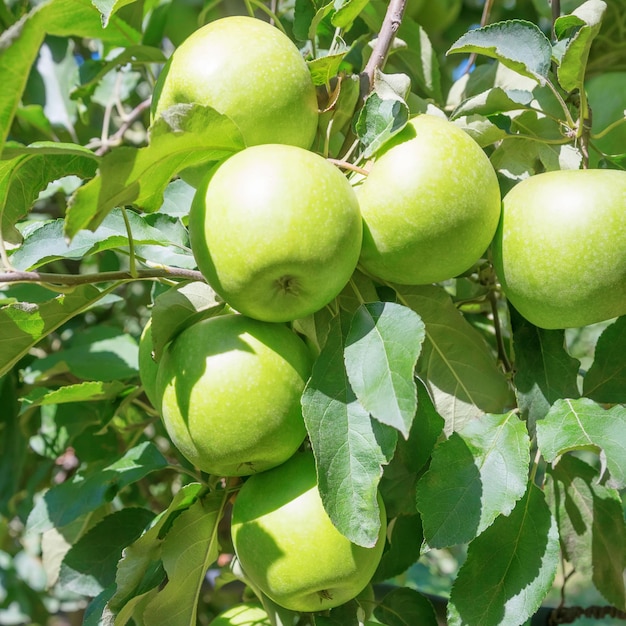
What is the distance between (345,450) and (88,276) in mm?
347

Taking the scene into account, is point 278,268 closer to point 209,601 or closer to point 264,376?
point 264,376

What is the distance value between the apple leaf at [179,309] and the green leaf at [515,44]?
40cm

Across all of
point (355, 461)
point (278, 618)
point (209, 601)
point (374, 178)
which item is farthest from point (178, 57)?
point (209, 601)

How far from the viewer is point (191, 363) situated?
762mm

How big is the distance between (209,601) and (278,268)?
150 cm

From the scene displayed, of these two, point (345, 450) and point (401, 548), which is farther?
point (401, 548)

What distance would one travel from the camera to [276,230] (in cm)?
67

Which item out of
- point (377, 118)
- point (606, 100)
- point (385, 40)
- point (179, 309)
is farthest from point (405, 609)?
point (606, 100)

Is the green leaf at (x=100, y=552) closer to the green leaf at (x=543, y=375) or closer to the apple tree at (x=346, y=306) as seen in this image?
the apple tree at (x=346, y=306)

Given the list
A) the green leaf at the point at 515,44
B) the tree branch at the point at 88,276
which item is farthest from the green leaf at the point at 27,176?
the green leaf at the point at 515,44

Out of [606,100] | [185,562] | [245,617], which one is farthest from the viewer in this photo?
[606,100]

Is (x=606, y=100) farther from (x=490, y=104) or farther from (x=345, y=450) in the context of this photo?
(x=345, y=450)

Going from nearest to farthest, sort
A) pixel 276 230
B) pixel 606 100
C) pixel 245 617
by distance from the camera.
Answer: pixel 276 230, pixel 245 617, pixel 606 100

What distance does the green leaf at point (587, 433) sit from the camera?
708mm
